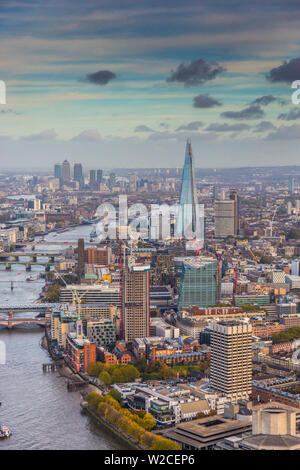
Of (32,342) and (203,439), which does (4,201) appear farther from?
(203,439)

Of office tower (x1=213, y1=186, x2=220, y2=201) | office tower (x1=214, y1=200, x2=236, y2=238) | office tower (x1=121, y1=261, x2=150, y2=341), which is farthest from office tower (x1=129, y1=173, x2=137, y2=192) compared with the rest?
office tower (x1=121, y1=261, x2=150, y2=341)

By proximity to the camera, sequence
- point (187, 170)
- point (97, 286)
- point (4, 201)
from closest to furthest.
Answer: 1. point (97, 286)
2. point (187, 170)
3. point (4, 201)

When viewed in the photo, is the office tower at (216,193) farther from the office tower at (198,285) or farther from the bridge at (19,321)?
the bridge at (19,321)

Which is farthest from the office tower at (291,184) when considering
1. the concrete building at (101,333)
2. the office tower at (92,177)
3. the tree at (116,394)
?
the tree at (116,394)

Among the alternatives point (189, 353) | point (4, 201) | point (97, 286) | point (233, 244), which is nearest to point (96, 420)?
point (189, 353)

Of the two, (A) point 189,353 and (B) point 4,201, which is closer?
(A) point 189,353

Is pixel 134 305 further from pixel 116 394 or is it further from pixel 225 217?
pixel 225 217
